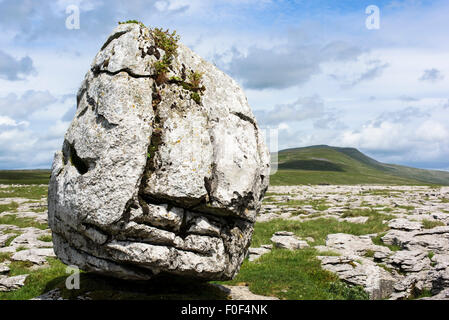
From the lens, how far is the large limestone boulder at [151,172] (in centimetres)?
1138

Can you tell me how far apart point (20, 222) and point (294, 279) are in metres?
28.6

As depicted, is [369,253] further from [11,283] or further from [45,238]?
[45,238]

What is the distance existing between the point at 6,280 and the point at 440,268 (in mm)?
20893

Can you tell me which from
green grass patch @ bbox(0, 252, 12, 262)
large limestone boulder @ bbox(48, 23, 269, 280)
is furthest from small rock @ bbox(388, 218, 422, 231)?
green grass patch @ bbox(0, 252, 12, 262)

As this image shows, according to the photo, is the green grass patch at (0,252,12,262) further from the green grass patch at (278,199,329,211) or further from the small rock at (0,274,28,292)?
the green grass patch at (278,199,329,211)

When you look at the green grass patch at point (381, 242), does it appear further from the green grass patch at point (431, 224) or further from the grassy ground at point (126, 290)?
the grassy ground at point (126, 290)

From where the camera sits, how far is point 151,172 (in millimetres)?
11766

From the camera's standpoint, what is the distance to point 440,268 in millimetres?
16953

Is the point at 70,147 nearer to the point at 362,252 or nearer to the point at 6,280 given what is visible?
the point at 6,280

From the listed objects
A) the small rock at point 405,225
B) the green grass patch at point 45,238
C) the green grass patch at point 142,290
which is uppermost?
the small rock at point 405,225

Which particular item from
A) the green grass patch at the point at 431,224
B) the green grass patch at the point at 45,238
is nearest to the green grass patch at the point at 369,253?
the green grass patch at the point at 431,224

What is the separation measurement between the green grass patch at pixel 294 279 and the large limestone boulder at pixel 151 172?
11.1ft

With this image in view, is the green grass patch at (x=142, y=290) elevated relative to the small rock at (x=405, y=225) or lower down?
lower down
